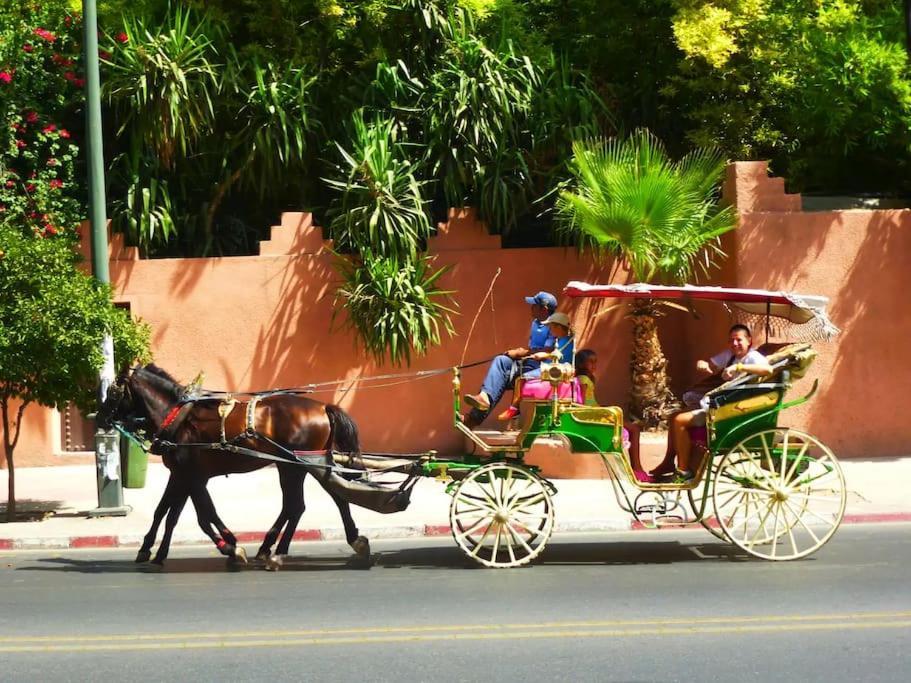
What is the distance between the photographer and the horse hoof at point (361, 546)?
1104cm

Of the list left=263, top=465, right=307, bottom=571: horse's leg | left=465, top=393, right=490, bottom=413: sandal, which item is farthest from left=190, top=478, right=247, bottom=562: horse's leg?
left=465, top=393, right=490, bottom=413: sandal

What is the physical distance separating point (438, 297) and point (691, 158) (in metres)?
4.35

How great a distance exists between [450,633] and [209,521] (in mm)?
3439

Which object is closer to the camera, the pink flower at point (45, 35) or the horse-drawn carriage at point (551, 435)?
the horse-drawn carriage at point (551, 435)

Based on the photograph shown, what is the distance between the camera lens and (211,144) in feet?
59.6

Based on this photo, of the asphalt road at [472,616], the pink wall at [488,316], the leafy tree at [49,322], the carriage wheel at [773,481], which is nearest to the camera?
the asphalt road at [472,616]

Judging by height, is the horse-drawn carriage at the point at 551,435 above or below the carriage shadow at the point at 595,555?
above

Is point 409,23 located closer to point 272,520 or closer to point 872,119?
point 872,119

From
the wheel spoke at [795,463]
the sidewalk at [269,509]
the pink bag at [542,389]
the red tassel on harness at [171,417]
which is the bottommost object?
the sidewalk at [269,509]

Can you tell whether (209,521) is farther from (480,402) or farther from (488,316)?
(488,316)

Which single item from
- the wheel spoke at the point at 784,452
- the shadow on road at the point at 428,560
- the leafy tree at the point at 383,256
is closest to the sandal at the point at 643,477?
the shadow on road at the point at 428,560

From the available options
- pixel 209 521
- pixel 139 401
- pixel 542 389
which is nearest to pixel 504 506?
pixel 542 389

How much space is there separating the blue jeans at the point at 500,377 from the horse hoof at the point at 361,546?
59.3 inches

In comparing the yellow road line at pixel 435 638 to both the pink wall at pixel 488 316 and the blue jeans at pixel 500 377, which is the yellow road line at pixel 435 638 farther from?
the pink wall at pixel 488 316
